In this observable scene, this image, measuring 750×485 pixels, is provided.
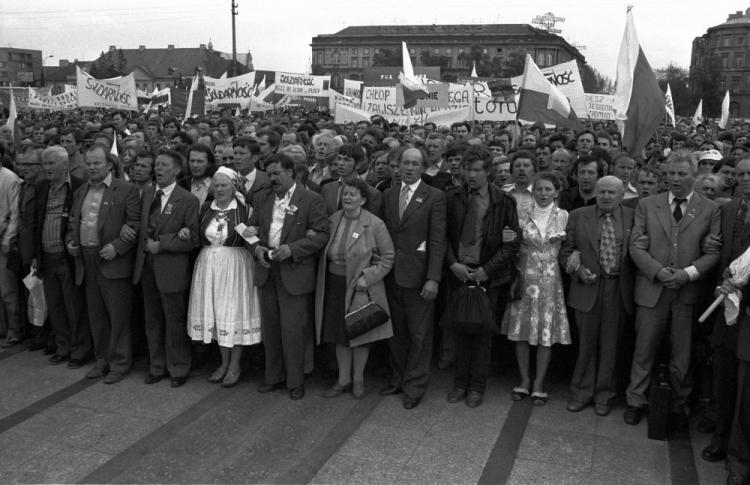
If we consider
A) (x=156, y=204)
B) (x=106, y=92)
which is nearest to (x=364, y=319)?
(x=156, y=204)

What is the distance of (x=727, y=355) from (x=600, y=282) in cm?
106

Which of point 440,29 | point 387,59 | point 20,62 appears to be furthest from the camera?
point 440,29

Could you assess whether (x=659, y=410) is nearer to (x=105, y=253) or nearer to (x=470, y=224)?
(x=470, y=224)

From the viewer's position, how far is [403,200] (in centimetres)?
572

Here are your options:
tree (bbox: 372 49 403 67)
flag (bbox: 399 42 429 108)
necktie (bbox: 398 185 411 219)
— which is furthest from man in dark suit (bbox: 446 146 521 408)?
tree (bbox: 372 49 403 67)

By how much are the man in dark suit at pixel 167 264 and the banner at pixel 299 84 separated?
644 inches

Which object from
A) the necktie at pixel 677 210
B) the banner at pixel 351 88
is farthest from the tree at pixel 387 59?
the necktie at pixel 677 210

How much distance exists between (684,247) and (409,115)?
1336 cm

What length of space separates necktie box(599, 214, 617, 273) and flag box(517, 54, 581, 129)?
168 inches

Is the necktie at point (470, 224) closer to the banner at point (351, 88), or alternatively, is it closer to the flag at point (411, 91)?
the flag at point (411, 91)

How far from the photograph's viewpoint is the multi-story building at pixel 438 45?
106125 mm

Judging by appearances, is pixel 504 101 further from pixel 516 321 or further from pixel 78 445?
pixel 78 445

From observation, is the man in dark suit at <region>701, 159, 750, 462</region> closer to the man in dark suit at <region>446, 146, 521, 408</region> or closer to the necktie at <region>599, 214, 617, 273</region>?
the necktie at <region>599, 214, 617, 273</region>

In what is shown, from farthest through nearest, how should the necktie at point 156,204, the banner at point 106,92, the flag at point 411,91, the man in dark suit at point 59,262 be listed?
the banner at point 106,92, the flag at point 411,91, the man in dark suit at point 59,262, the necktie at point 156,204
